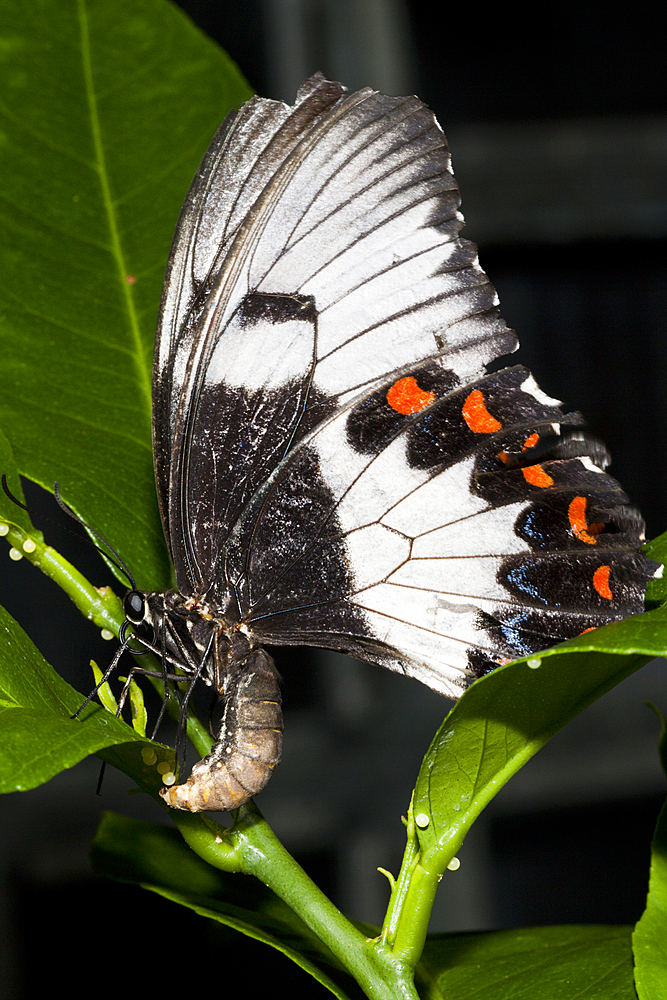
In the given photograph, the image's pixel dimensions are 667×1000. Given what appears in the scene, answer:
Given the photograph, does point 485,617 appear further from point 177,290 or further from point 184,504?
point 177,290

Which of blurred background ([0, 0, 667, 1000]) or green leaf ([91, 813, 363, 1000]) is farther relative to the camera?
blurred background ([0, 0, 667, 1000])

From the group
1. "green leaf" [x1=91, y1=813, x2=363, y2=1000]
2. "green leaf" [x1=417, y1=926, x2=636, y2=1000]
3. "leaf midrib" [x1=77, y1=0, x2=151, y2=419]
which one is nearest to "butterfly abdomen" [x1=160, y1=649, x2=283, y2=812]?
"green leaf" [x1=91, y1=813, x2=363, y2=1000]

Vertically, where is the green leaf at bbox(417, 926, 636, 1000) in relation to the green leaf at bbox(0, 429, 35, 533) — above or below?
below

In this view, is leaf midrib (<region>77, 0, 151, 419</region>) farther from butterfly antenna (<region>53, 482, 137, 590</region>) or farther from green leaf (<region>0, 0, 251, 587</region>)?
butterfly antenna (<region>53, 482, 137, 590</region>)

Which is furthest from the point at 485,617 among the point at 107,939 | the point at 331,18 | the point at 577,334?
the point at 331,18

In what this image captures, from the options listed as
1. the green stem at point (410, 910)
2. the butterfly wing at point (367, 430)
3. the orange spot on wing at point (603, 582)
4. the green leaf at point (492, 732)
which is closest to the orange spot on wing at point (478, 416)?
the butterfly wing at point (367, 430)

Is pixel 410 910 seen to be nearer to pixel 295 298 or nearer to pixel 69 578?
pixel 69 578
